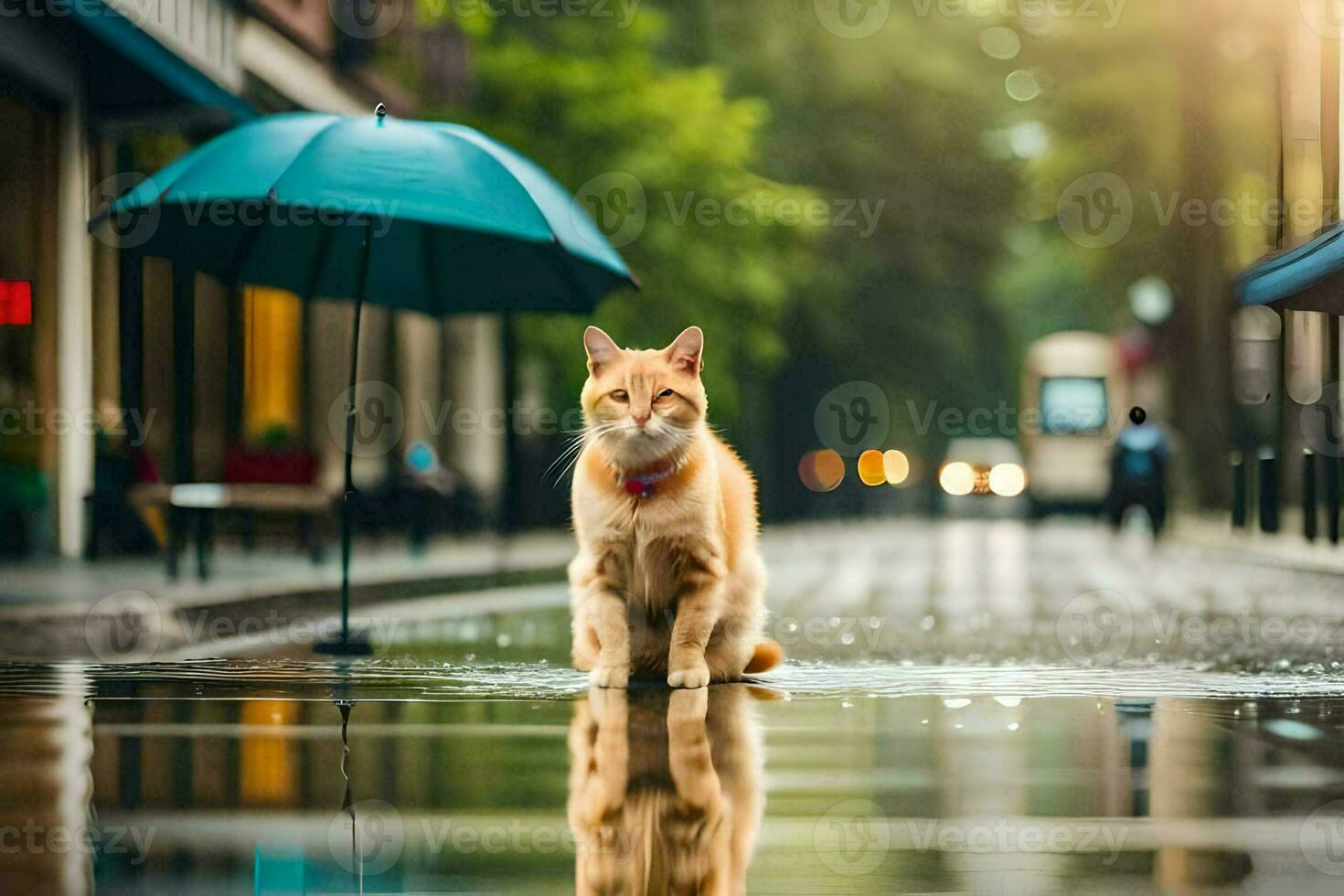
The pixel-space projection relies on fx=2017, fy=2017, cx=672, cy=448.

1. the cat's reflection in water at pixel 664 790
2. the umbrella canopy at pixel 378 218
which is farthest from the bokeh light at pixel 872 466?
the cat's reflection in water at pixel 664 790

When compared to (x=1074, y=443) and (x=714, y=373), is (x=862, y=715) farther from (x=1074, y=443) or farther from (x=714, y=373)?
(x=1074, y=443)

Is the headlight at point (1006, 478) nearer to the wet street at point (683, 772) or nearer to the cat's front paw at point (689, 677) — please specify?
the wet street at point (683, 772)

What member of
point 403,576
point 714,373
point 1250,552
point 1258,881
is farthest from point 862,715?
point 714,373

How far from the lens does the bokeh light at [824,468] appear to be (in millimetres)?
49781

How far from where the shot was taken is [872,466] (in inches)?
2130

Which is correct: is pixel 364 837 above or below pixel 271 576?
below

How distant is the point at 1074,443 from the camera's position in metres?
39.8

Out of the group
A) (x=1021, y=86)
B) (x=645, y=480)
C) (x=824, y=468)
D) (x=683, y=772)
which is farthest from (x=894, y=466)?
(x=683, y=772)

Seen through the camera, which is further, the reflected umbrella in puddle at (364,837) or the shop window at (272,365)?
the shop window at (272,365)

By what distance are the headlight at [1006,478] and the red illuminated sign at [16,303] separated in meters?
32.2

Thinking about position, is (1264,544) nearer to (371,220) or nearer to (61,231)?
(61,231)

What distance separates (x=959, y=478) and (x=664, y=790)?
41077mm

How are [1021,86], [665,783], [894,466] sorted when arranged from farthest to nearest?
[894,466] → [1021,86] → [665,783]

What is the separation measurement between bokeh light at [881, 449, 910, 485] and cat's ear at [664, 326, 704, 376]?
45976mm
